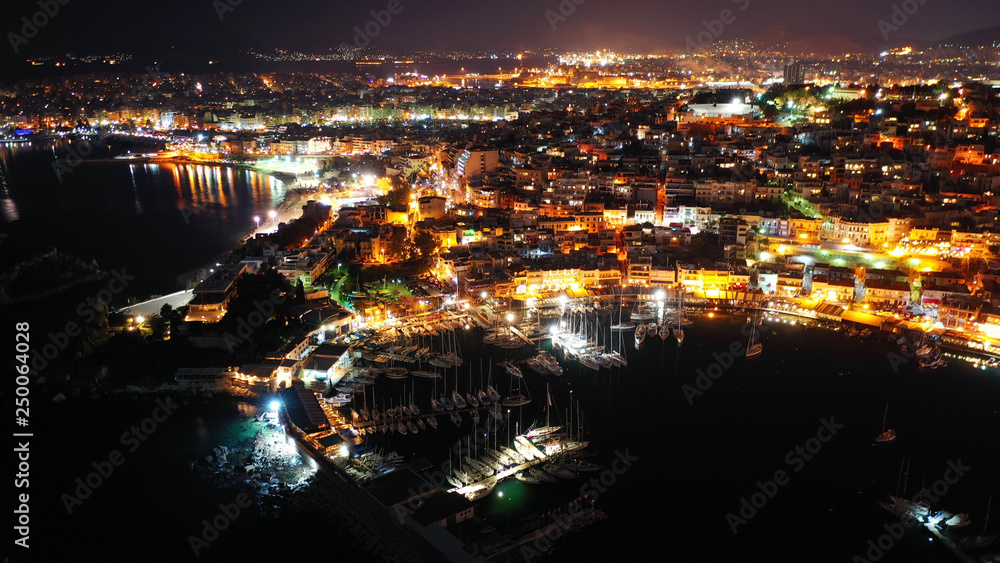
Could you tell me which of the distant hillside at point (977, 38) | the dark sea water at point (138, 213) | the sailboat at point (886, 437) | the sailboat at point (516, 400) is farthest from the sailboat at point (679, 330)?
the distant hillside at point (977, 38)

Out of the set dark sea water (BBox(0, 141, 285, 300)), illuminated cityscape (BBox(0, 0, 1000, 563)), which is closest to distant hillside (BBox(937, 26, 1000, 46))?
illuminated cityscape (BBox(0, 0, 1000, 563))

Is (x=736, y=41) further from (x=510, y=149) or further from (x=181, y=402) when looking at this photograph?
(x=181, y=402)

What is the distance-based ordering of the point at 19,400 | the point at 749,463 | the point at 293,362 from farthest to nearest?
the point at 293,362 → the point at 19,400 → the point at 749,463

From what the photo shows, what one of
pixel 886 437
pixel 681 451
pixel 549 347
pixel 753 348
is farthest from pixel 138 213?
pixel 886 437

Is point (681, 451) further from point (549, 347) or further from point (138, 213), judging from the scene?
point (138, 213)

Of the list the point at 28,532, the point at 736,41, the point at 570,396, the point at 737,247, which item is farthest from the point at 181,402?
the point at 736,41

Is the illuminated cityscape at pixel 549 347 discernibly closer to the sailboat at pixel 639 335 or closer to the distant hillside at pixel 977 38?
the sailboat at pixel 639 335

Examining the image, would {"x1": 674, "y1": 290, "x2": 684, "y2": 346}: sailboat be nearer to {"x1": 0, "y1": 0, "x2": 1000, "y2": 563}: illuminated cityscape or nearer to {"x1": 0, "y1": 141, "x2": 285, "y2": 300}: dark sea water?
{"x1": 0, "y1": 0, "x2": 1000, "y2": 563}: illuminated cityscape

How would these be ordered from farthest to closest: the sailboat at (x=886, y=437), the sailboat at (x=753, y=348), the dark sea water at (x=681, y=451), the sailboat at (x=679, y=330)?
the sailboat at (x=679, y=330)
the sailboat at (x=753, y=348)
the sailboat at (x=886, y=437)
the dark sea water at (x=681, y=451)
